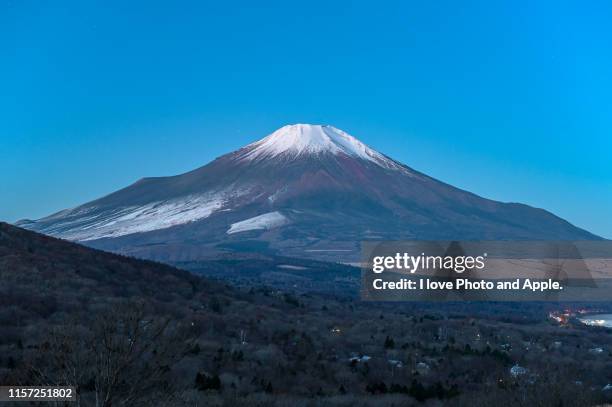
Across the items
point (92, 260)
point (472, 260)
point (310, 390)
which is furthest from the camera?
point (472, 260)

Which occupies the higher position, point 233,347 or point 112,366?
point 112,366

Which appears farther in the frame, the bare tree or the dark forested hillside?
the dark forested hillside

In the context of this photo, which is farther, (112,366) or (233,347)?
(233,347)

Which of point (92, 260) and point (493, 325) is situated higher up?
point (92, 260)

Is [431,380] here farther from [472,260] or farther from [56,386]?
[472,260]

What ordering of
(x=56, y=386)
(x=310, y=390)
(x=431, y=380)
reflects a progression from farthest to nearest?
(x=431, y=380), (x=310, y=390), (x=56, y=386)

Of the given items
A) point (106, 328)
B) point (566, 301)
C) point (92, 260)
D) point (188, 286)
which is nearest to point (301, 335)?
point (188, 286)

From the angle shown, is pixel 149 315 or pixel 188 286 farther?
pixel 188 286

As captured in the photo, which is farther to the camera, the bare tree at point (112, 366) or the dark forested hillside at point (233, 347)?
the dark forested hillside at point (233, 347)
